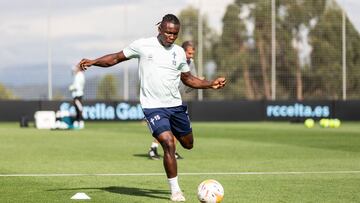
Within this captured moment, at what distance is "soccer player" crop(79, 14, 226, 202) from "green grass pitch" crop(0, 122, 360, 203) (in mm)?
778

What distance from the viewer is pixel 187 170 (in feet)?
46.9

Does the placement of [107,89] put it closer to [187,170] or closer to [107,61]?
[187,170]

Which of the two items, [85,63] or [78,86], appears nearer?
[85,63]

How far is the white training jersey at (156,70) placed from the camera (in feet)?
34.8

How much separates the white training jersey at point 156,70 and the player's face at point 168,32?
14 cm

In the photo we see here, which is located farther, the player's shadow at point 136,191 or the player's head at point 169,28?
the player's shadow at point 136,191

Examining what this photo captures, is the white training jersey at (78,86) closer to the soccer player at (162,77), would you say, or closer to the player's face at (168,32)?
the soccer player at (162,77)

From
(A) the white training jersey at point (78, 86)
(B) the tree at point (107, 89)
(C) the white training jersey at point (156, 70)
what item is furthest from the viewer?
(B) the tree at point (107, 89)

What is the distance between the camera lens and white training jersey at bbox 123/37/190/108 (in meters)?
10.6

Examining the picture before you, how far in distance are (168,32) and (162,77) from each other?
1.85 feet

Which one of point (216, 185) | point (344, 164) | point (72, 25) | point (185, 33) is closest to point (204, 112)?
point (185, 33)

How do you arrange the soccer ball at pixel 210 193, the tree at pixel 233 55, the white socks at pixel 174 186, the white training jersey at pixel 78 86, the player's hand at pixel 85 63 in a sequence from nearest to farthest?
the soccer ball at pixel 210 193, the white socks at pixel 174 186, the player's hand at pixel 85 63, the white training jersey at pixel 78 86, the tree at pixel 233 55

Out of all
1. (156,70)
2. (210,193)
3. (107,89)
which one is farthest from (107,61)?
(107,89)

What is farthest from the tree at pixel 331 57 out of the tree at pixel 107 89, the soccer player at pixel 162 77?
the soccer player at pixel 162 77
